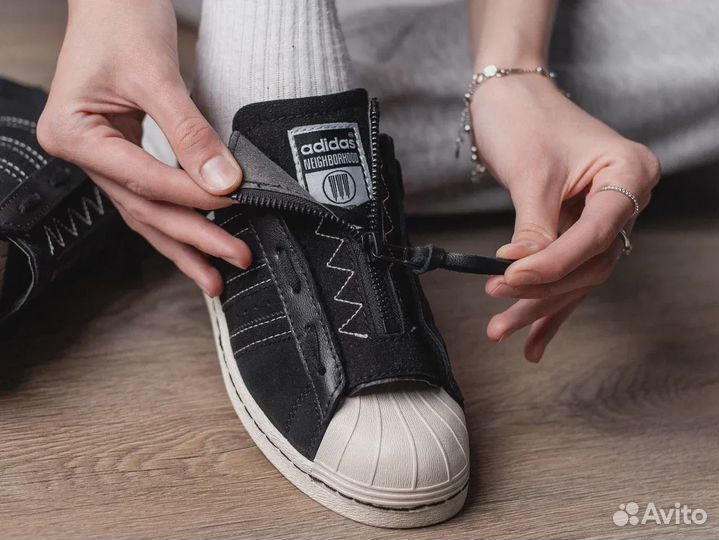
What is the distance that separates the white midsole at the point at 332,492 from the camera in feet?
2.18

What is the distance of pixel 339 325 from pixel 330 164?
147mm

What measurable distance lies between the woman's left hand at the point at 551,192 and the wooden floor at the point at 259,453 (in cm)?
10

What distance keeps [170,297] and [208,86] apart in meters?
0.28

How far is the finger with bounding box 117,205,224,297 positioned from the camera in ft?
2.59

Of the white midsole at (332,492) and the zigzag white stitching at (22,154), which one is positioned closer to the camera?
the white midsole at (332,492)

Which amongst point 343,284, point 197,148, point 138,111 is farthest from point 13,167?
point 343,284

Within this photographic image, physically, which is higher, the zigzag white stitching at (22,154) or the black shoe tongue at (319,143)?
the black shoe tongue at (319,143)

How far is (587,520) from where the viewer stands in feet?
2.27

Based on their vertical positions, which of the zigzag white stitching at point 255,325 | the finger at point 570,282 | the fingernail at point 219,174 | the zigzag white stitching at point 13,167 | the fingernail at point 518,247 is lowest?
the zigzag white stitching at point 255,325

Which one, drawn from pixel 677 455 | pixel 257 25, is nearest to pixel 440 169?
pixel 257 25

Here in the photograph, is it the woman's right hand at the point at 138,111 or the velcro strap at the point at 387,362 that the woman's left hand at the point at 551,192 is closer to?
the velcro strap at the point at 387,362

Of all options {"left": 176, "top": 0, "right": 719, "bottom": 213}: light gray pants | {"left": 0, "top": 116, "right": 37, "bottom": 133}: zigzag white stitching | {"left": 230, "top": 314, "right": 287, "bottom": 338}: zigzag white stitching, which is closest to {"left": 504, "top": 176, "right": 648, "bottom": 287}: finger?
{"left": 230, "top": 314, "right": 287, "bottom": 338}: zigzag white stitching

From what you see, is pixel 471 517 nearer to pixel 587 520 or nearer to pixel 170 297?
pixel 587 520

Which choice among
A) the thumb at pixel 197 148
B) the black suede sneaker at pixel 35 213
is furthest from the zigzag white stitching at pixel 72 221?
the thumb at pixel 197 148
